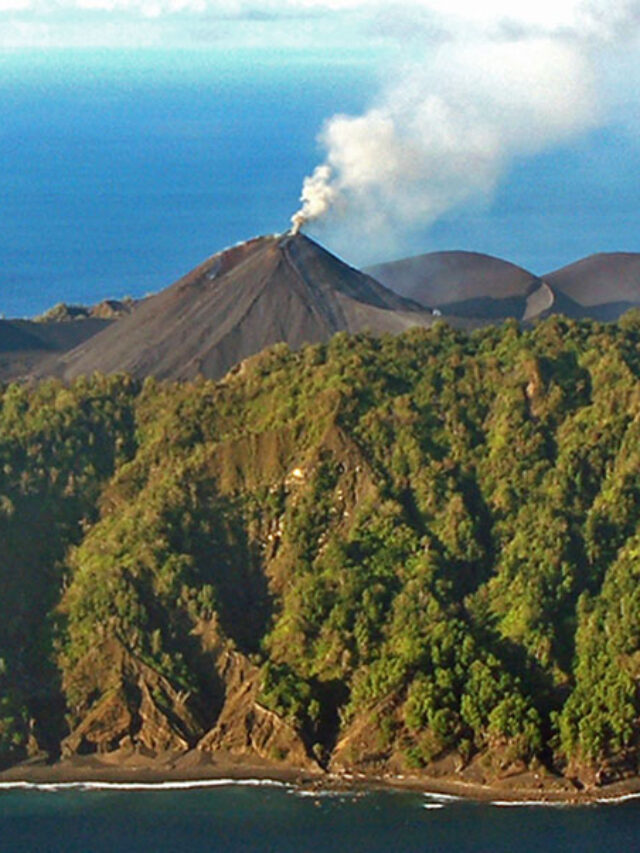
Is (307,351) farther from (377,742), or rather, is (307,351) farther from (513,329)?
(377,742)

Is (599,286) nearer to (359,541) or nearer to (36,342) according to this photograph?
(36,342)

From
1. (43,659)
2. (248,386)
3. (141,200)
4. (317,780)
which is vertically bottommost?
(317,780)

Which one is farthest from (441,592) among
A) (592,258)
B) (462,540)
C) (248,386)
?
(592,258)

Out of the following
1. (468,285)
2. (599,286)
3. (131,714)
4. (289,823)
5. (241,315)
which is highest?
(468,285)

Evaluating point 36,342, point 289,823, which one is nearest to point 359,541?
point 289,823

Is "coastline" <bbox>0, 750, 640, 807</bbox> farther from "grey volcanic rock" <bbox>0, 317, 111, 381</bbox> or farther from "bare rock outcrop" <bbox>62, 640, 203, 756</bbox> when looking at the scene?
"grey volcanic rock" <bbox>0, 317, 111, 381</bbox>

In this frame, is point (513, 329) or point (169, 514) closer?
point (169, 514)

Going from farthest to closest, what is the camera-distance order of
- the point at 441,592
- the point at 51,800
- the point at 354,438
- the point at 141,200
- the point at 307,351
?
1. the point at 141,200
2. the point at 307,351
3. the point at 354,438
4. the point at 441,592
5. the point at 51,800

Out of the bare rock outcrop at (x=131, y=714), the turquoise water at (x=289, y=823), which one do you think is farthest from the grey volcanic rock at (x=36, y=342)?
the turquoise water at (x=289, y=823)
